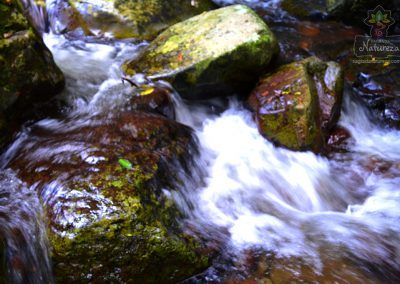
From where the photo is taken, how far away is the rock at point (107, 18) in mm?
6730

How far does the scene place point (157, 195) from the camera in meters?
3.13

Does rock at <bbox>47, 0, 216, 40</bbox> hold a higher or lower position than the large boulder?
higher

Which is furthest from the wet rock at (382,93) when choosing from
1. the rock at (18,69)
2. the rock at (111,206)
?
the rock at (18,69)

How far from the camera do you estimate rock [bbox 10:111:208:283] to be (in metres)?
2.70

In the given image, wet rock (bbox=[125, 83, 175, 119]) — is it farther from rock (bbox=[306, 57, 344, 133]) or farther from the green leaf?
rock (bbox=[306, 57, 344, 133])

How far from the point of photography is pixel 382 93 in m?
6.23

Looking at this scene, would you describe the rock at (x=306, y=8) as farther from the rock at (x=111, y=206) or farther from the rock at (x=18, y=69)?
the rock at (x=111, y=206)

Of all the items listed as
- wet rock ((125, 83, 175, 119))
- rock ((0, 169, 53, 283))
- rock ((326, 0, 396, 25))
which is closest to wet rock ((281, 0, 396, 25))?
rock ((326, 0, 396, 25))

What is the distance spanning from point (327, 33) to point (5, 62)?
6.34 m

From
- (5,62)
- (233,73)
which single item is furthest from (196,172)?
(5,62)

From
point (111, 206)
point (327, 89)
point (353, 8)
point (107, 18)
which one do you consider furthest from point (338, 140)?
point (107, 18)

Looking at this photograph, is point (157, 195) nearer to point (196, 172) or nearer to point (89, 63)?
point (196, 172)

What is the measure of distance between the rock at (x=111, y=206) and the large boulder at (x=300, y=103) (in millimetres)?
1872

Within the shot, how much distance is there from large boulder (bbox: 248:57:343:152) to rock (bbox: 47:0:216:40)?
2671 mm
